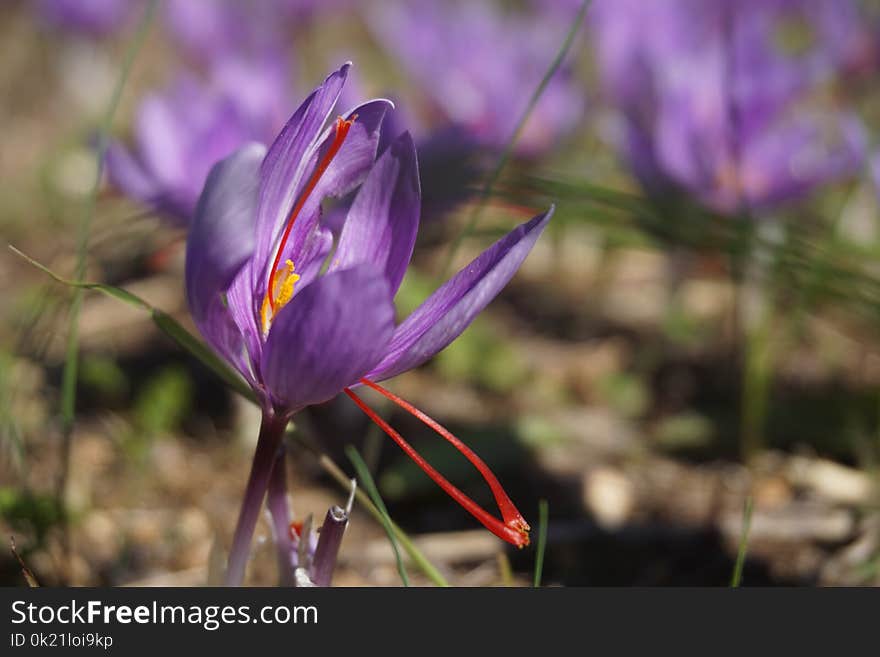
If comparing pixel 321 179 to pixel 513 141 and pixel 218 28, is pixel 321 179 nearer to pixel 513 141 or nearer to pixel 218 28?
pixel 513 141

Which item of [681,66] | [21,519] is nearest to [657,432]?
[681,66]

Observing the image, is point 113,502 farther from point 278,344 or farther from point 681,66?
point 681,66

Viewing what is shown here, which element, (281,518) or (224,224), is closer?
(224,224)

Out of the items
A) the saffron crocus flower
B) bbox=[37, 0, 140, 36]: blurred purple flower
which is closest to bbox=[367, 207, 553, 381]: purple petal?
the saffron crocus flower

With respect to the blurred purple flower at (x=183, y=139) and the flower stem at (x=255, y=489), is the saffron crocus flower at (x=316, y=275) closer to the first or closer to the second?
the flower stem at (x=255, y=489)

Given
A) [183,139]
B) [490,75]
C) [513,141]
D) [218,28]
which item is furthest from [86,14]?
[513,141]

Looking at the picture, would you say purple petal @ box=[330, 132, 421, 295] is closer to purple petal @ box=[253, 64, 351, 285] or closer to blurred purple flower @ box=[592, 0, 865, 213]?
purple petal @ box=[253, 64, 351, 285]
